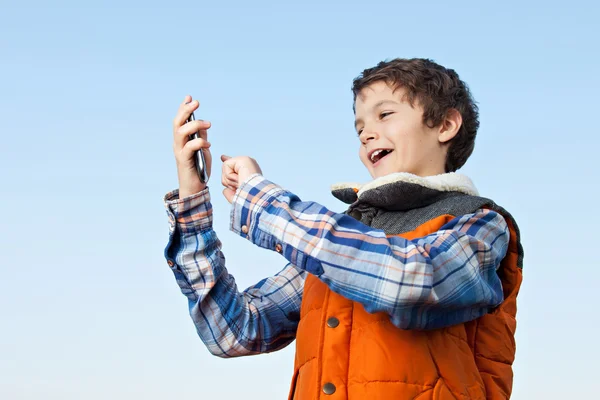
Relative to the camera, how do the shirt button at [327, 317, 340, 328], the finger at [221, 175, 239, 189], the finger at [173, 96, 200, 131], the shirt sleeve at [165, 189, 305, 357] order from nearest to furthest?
1. the shirt button at [327, 317, 340, 328]
2. the finger at [221, 175, 239, 189]
3. the finger at [173, 96, 200, 131]
4. the shirt sleeve at [165, 189, 305, 357]

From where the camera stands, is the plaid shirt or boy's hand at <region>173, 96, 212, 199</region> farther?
boy's hand at <region>173, 96, 212, 199</region>

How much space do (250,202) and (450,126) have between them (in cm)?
105

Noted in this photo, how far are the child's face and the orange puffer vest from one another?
0.20 meters

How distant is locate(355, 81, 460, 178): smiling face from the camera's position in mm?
2816

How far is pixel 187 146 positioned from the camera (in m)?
2.55

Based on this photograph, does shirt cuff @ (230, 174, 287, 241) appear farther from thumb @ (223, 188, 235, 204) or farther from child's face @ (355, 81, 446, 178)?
child's face @ (355, 81, 446, 178)

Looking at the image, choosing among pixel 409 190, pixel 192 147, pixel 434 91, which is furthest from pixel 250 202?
pixel 434 91

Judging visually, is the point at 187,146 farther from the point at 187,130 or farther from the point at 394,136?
the point at 394,136

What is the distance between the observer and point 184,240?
2.77 m

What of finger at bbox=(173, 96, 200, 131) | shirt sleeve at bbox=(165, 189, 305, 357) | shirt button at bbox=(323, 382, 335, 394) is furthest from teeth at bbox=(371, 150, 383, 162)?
shirt button at bbox=(323, 382, 335, 394)

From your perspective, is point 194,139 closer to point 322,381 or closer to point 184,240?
point 184,240

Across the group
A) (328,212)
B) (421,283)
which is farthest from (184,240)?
(421,283)

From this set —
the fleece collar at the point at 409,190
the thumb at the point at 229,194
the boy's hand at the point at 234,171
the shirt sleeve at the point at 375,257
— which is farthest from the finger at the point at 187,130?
the fleece collar at the point at 409,190

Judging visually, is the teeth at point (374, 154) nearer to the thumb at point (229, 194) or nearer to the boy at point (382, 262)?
the boy at point (382, 262)
